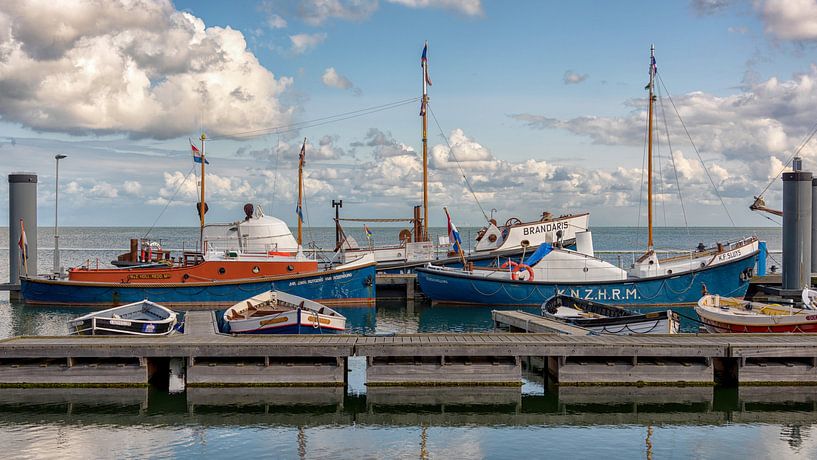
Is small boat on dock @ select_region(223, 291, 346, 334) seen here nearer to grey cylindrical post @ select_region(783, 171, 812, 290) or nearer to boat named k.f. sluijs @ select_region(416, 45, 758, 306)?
boat named k.f. sluijs @ select_region(416, 45, 758, 306)

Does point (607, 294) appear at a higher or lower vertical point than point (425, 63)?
lower

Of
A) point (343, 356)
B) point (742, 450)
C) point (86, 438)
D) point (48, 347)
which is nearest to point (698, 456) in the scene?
point (742, 450)

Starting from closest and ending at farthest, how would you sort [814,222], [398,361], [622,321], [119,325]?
[398,361] → [119,325] → [622,321] → [814,222]

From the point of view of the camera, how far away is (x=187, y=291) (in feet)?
119

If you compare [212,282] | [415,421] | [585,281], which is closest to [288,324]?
[415,421]

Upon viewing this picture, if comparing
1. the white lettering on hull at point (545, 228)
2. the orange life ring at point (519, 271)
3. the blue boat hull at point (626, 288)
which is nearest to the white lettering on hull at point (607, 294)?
the blue boat hull at point (626, 288)

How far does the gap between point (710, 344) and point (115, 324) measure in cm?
1474

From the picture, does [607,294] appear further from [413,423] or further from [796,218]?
[413,423]

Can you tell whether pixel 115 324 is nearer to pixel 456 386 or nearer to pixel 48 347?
pixel 48 347

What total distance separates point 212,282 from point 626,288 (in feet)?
58.7

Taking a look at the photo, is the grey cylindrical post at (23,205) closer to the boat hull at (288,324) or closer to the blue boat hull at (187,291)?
the blue boat hull at (187,291)

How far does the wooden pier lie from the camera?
18125mm

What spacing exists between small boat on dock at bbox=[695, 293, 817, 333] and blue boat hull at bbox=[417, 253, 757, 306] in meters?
10.5

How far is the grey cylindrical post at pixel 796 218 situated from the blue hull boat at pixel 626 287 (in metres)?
5.02
